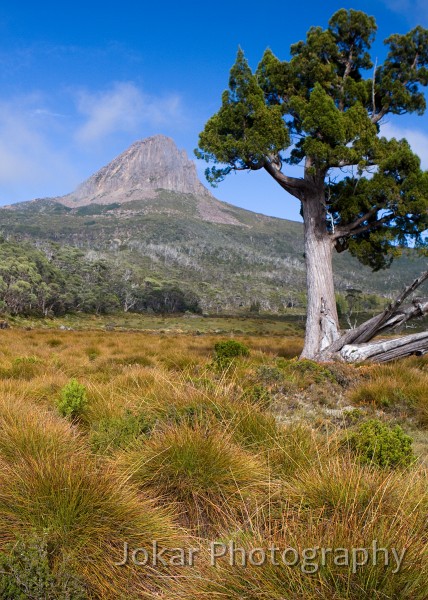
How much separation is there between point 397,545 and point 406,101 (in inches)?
578

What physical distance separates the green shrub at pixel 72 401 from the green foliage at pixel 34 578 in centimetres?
299

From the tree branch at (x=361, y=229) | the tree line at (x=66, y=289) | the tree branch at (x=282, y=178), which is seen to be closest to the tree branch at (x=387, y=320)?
the tree branch at (x=361, y=229)

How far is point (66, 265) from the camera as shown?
108312 millimetres

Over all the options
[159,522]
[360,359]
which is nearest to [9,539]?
[159,522]

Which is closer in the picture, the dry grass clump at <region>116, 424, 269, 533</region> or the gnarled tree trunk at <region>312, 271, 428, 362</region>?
the dry grass clump at <region>116, 424, 269, 533</region>

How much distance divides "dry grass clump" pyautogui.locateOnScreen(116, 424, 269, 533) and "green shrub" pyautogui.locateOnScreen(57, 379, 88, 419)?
1.96 m

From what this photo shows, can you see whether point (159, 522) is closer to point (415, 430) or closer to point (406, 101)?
point (415, 430)

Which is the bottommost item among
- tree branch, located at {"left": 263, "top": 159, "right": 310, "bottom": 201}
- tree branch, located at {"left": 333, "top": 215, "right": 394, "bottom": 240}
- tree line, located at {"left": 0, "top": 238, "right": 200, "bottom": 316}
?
tree line, located at {"left": 0, "top": 238, "right": 200, "bottom": 316}

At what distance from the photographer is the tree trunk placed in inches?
468

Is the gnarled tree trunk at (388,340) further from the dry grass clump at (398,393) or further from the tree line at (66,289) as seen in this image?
the tree line at (66,289)

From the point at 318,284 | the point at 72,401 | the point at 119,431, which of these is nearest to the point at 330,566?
the point at 119,431

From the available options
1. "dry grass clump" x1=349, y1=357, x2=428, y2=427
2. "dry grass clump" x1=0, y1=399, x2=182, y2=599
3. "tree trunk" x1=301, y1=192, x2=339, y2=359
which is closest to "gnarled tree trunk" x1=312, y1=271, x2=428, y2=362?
"tree trunk" x1=301, y1=192, x2=339, y2=359

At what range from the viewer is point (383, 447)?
3600 millimetres

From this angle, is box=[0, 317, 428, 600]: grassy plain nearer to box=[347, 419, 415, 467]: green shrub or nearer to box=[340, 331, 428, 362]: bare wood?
box=[347, 419, 415, 467]: green shrub
